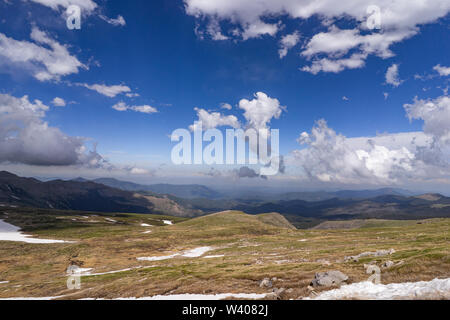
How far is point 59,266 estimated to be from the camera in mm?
70625

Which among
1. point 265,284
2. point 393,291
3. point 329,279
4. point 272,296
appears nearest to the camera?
point 393,291

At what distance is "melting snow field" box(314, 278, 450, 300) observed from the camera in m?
17.3

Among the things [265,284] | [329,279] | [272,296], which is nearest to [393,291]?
[329,279]

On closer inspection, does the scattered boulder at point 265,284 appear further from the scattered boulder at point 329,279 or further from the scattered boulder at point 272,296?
the scattered boulder at point 329,279

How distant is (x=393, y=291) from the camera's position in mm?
19500

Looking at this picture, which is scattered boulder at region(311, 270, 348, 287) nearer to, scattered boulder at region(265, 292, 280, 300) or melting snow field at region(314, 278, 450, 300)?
melting snow field at region(314, 278, 450, 300)

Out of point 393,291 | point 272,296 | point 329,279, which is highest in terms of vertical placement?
point 393,291

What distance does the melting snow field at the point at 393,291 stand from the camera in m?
17.3

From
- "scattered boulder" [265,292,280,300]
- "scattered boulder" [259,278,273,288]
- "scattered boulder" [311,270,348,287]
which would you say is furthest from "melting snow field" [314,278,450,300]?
"scattered boulder" [259,278,273,288]

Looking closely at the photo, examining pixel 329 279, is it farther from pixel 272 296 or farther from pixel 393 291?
pixel 272 296

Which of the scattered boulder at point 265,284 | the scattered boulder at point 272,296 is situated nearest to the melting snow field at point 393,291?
the scattered boulder at point 272,296

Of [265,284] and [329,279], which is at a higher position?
[329,279]
